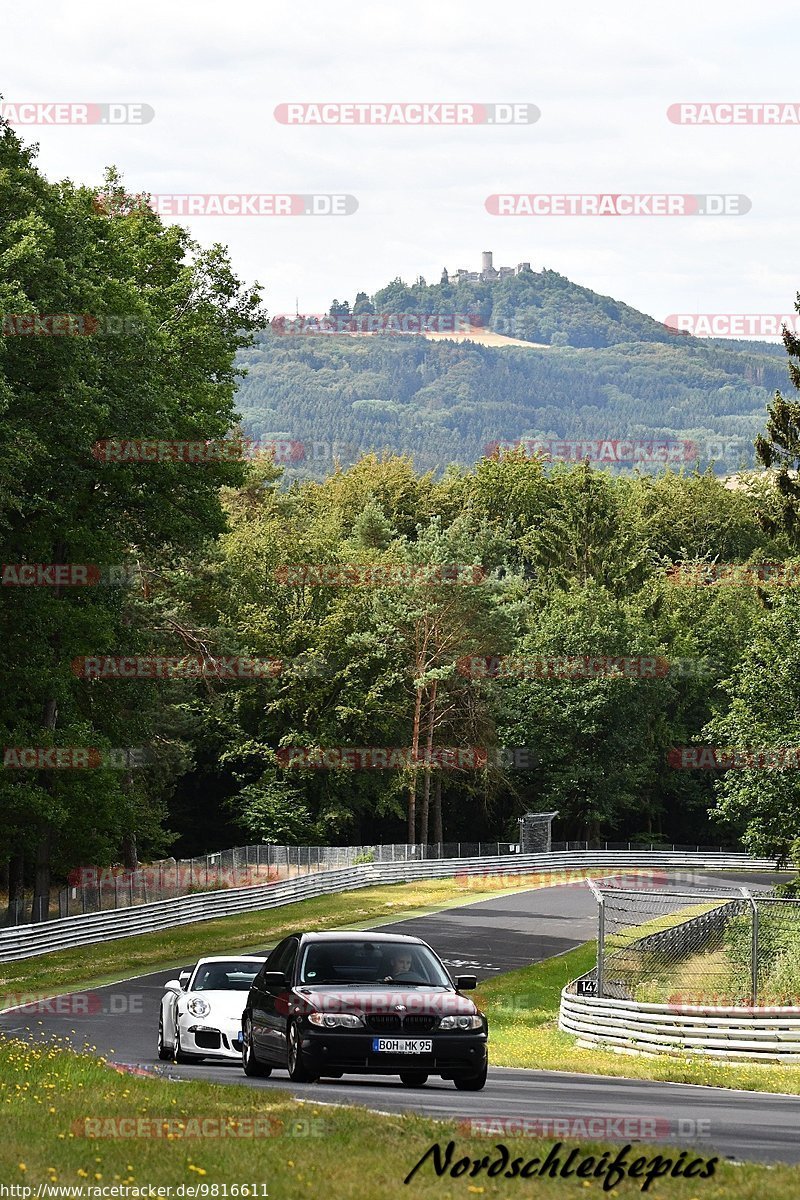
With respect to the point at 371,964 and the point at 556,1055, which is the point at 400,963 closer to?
the point at 371,964

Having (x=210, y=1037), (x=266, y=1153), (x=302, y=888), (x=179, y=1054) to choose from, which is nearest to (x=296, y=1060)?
(x=210, y=1037)

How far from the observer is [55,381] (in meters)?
37.6

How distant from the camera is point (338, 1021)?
15.5m

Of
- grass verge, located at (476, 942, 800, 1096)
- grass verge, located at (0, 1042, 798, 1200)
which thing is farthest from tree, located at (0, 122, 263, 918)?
grass verge, located at (0, 1042, 798, 1200)

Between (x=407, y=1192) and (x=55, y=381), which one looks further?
(x=55, y=381)

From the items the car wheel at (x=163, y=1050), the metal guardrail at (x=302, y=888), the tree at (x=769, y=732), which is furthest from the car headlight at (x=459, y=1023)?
the tree at (x=769, y=732)

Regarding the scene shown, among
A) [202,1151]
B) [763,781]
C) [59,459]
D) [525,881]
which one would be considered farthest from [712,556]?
[202,1151]

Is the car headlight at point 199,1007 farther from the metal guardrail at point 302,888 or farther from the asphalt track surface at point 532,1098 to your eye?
the metal guardrail at point 302,888

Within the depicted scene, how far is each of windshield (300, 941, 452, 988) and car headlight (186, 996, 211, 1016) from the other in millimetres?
4531

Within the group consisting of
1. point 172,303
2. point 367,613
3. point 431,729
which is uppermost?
point 172,303

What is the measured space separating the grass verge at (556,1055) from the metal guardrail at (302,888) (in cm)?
1100

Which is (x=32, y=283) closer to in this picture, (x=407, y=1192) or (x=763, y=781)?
(x=763, y=781)

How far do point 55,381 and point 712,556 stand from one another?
267ft

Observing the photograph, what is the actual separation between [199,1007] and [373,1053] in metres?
5.84
